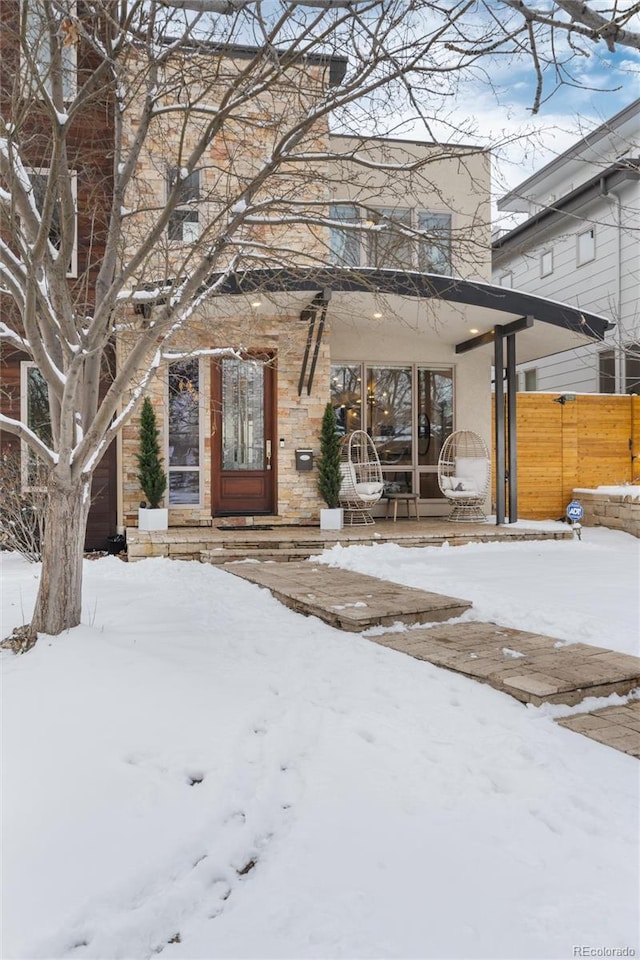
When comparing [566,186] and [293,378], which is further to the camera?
[566,186]

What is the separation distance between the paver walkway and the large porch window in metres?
4.86

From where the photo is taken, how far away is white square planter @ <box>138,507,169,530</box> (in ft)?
25.6

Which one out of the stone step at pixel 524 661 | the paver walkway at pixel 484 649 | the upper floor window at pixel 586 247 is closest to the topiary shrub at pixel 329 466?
Result: the paver walkway at pixel 484 649

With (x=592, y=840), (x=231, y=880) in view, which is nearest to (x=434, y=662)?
(x=592, y=840)

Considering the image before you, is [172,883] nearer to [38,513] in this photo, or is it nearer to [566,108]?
[566,108]

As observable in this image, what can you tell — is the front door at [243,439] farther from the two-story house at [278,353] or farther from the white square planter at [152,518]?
the white square planter at [152,518]

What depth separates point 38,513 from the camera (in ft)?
21.4

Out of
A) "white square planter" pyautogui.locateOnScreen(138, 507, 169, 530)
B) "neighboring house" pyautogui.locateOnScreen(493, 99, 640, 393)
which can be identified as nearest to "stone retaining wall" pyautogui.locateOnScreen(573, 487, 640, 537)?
"neighboring house" pyautogui.locateOnScreen(493, 99, 640, 393)

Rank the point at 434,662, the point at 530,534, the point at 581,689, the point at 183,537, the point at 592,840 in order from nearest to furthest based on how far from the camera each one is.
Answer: the point at 592,840 → the point at 581,689 → the point at 434,662 → the point at 183,537 → the point at 530,534

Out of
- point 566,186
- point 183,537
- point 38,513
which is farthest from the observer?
point 566,186

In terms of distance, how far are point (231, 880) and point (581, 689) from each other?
1.85 metres

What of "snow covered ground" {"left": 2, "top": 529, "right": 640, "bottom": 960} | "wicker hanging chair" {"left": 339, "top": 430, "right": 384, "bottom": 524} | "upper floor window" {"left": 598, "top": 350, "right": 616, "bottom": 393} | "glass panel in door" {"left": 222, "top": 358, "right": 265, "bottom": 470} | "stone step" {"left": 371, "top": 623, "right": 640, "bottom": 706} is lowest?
"snow covered ground" {"left": 2, "top": 529, "right": 640, "bottom": 960}

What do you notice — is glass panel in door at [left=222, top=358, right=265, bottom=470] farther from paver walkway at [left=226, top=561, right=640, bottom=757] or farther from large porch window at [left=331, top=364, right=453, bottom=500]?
paver walkway at [left=226, top=561, right=640, bottom=757]

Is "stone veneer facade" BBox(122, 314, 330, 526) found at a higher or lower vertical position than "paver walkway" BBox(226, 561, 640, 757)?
higher
